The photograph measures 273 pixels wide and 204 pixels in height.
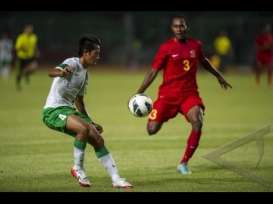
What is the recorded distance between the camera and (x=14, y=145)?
13.7 metres

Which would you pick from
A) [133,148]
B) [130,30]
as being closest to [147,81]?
[133,148]

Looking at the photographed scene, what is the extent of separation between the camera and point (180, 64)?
11.1m

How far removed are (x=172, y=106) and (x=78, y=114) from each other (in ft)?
6.21

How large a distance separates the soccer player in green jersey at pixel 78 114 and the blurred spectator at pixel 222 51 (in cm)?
2974

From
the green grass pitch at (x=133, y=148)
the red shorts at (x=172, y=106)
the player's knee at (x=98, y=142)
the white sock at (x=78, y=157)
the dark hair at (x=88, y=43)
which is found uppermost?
the dark hair at (x=88, y=43)

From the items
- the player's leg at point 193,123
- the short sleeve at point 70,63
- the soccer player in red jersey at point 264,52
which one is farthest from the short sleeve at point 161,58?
the soccer player in red jersey at point 264,52

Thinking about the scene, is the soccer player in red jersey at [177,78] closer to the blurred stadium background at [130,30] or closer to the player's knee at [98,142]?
the player's knee at [98,142]

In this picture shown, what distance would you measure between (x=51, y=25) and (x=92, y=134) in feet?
111

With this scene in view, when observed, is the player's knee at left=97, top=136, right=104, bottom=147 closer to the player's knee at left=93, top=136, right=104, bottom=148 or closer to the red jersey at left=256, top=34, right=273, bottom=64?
the player's knee at left=93, top=136, right=104, bottom=148

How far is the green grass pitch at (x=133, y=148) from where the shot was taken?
994 centimetres

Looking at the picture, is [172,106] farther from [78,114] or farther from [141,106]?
[78,114]

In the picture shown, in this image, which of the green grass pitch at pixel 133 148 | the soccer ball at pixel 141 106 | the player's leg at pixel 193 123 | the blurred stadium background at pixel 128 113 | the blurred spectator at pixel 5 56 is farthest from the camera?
the blurred spectator at pixel 5 56

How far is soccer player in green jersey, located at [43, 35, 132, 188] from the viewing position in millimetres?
9523

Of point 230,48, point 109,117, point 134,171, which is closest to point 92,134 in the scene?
point 134,171
